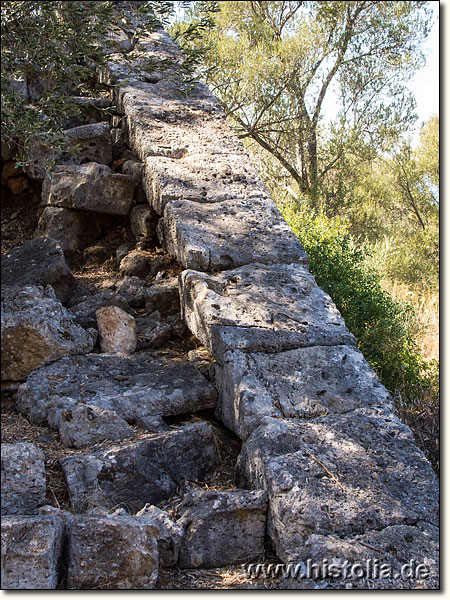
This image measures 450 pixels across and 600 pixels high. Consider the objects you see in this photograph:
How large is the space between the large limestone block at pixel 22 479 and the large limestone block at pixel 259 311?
1.25 metres

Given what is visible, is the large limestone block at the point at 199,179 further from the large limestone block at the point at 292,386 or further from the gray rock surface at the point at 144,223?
the large limestone block at the point at 292,386

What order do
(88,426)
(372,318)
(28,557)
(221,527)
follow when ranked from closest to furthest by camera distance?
(28,557)
(221,527)
(88,426)
(372,318)

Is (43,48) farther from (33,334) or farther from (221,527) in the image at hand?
(221,527)

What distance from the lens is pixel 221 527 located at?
9.87 ft

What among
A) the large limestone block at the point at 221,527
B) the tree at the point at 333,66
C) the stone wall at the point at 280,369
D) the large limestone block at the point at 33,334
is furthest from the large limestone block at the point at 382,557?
the tree at the point at 333,66

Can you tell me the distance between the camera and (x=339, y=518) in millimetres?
3006

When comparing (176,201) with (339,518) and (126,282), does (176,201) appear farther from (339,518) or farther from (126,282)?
(339,518)

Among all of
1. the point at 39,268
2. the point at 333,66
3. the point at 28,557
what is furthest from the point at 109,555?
the point at 333,66

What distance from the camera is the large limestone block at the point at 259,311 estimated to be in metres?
3.90

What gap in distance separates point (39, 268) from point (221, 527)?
222cm

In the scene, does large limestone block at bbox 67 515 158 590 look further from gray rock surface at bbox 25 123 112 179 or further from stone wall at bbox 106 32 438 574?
gray rock surface at bbox 25 123 112 179

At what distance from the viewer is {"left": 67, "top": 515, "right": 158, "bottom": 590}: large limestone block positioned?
2625mm

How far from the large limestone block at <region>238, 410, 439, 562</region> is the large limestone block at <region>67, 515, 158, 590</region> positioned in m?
0.64

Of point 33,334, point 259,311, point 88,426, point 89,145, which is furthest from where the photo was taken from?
point 89,145
